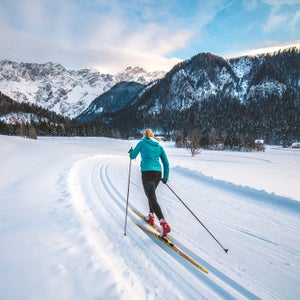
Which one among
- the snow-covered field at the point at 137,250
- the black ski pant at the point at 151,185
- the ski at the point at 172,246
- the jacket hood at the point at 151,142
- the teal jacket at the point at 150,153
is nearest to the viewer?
the snow-covered field at the point at 137,250

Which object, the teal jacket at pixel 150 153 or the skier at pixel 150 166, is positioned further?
the teal jacket at pixel 150 153

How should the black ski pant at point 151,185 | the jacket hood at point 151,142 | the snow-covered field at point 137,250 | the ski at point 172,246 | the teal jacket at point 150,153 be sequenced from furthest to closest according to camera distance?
1. the jacket hood at point 151,142
2. the teal jacket at point 150,153
3. the black ski pant at point 151,185
4. the ski at point 172,246
5. the snow-covered field at point 137,250

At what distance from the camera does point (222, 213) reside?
22.9ft

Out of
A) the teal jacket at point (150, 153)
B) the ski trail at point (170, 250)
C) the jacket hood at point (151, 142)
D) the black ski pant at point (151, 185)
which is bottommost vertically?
the ski trail at point (170, 250)

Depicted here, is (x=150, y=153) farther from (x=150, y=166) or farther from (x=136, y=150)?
(x=136, y=150)

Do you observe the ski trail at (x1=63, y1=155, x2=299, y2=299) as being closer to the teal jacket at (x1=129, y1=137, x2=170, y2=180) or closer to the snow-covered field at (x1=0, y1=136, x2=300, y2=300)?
the snow-covered field at (x1=0, y1=136, x2=300, y2=300)

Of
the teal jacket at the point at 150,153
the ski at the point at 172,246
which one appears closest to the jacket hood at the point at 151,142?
the teal jacket at the point at 150,153

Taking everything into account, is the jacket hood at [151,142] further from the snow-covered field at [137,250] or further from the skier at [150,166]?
the snow-covered field at [137,250]

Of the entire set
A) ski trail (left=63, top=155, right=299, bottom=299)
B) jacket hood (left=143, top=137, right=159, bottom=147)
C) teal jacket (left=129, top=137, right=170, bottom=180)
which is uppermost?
jacket hood (left=143, top=137, right=159, bottom=147)

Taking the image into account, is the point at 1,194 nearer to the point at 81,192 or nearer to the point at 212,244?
the point at 81,192

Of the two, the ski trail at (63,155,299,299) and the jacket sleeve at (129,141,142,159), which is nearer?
the ski trail at (63,155,299,299)

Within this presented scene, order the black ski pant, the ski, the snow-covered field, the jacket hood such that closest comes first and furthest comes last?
the snow-covered field, the ski, the black ski pant, the jacket hood

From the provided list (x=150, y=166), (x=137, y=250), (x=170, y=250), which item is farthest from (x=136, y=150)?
(x=170, y=250)

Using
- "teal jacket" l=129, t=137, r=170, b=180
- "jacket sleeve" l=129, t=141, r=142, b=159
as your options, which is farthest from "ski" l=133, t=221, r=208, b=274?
"jacket sleeve" l=129, t=141, r=142, b=159
